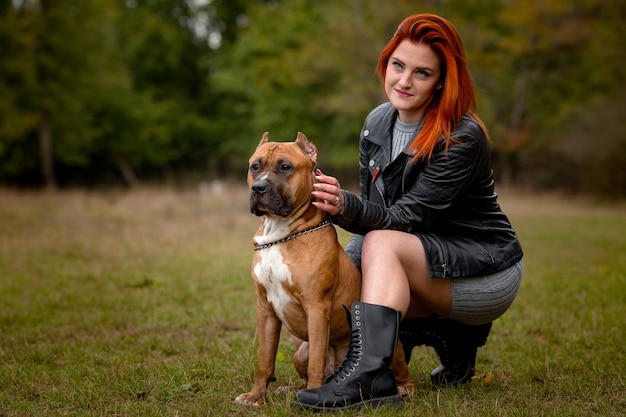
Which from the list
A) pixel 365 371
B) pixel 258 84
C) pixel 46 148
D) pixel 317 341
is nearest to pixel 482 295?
pixel 365 371

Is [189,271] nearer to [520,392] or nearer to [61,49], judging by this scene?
[520,392]

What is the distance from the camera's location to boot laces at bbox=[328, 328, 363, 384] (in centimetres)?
297

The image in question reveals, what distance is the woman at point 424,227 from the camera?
2980 mm

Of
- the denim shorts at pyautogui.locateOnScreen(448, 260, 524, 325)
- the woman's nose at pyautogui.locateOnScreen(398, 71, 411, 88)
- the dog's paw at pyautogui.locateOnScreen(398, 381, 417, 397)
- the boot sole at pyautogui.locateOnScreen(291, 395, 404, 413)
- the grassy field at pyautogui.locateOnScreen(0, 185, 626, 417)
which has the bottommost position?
the grassy field at pyautogui.locateOnScreen(0, 185, 626, 417)

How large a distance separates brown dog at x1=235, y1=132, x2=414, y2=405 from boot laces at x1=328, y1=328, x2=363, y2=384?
9cm

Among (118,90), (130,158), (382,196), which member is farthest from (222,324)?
(130,158)

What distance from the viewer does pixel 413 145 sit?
3357mm

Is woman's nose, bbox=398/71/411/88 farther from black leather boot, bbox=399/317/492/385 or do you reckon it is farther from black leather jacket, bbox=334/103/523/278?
black leather boot, bbox=399/317/492/385

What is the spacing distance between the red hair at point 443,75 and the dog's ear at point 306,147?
505mm

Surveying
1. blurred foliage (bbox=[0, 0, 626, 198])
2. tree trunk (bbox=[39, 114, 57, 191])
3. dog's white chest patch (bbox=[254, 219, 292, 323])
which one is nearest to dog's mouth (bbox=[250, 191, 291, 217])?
dog's white chest patch (bbox=[254, 219, 292, 323])

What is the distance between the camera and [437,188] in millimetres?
3244

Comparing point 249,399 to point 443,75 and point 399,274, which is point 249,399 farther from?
point 443,75

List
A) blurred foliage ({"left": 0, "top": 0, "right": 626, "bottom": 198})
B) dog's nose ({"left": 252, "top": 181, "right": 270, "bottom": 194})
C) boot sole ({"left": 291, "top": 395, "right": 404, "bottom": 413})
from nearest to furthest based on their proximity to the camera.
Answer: boot sole ({"left": 291, "top": 395, "right": 404, "bottom": 413}), dog's nose ({"left": 252, "top": 181, "right": 270, "bottom": 194}), blurred foliage ({"left": 0, "top": 0, "right": 626, "bottom": 198})

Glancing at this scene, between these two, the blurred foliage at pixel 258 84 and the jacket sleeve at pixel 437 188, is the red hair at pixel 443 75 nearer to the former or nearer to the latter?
the jacket sleeve at pixel 437 188
